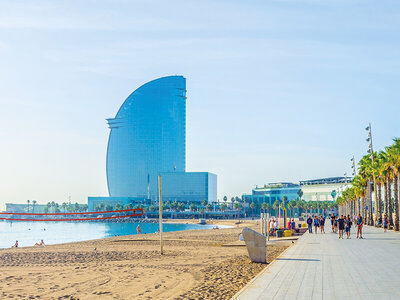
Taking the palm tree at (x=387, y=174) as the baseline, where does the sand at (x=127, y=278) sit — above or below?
below

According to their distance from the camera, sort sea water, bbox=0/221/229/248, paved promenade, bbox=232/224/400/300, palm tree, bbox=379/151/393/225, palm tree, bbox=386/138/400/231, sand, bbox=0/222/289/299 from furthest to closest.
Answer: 1. sea water, bbox=0/221/229/248
2. palm tree, bbox=379/151/393/225
3. palm tree, bbox=386/138/400/231
4. sand, bbox=0/222/289/299
5. paved promenade, bbox=232/224/400/300

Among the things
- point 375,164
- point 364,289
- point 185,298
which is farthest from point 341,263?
point 375,164

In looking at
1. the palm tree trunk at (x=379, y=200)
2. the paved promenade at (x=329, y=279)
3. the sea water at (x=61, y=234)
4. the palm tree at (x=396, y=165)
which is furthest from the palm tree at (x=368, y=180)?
the sea water at (x=61, y=234)

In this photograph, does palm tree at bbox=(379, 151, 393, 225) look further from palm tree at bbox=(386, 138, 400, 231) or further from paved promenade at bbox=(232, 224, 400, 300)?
paved promenade at bbox=(232, 224, 400, 300)

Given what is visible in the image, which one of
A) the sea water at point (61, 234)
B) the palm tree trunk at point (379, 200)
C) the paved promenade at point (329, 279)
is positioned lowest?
the sea water at point (61, 234)

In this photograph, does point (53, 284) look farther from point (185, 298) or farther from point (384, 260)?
point (384, 260)

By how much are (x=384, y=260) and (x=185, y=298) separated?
28.7 feet

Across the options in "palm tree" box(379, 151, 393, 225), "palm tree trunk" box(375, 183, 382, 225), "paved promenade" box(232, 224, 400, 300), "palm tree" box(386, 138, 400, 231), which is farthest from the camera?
"palm tree trunk" box(375, 183, 382, 225)

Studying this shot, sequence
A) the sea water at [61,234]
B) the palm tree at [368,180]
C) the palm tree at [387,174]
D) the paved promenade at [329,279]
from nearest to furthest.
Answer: the paved promenade at [329,279], the palm tree at [387,174], the palm tree at [368,180], the sea water at [61,234]

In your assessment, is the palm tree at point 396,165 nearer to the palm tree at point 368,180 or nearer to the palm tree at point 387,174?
the palm tree at point 387,174

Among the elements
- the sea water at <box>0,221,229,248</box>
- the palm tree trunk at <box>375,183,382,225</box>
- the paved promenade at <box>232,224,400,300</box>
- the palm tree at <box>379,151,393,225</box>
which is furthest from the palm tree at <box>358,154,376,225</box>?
the sea water at <box>0,221,229,248</box>

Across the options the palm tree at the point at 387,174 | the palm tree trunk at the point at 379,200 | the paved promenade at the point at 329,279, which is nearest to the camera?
the paved promenade at the point at 329,279

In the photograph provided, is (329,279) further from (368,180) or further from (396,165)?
(368,180)

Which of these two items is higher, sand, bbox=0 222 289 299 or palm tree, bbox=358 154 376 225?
palm tree, bbox=358 154 376 225
